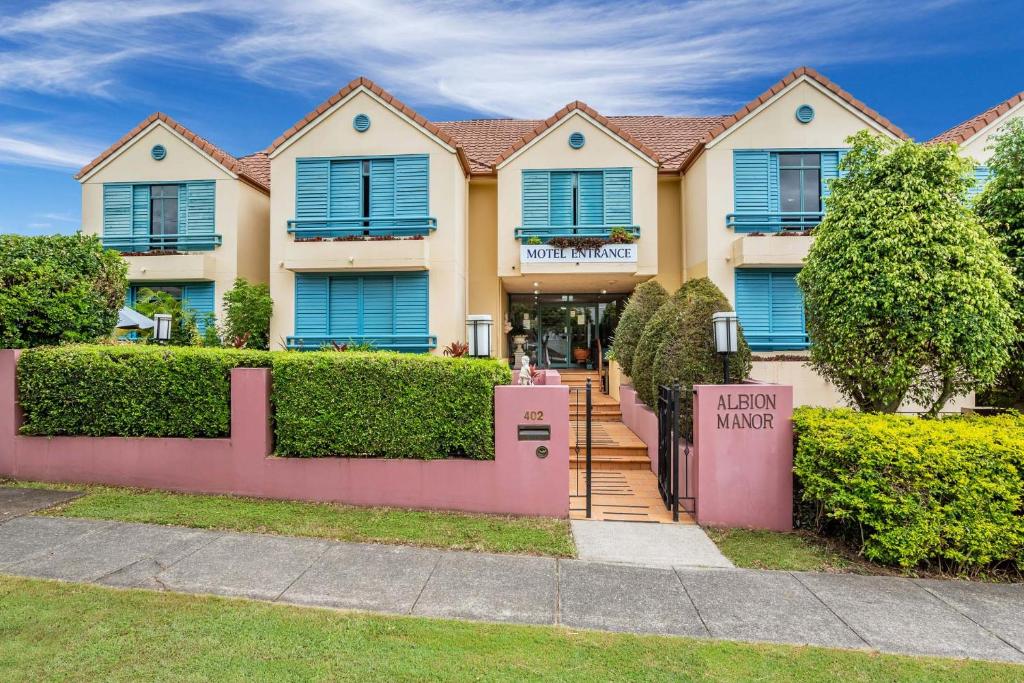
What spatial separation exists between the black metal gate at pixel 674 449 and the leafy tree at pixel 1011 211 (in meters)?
4.34

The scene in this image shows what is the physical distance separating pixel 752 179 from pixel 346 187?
33.9 ft

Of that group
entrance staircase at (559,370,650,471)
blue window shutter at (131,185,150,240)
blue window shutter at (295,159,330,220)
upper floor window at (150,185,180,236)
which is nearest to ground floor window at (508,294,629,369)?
entrance staircase at (559,370,650,471)

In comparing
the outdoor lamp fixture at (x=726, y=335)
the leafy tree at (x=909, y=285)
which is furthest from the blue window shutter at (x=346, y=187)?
the leafy tree at (x=909, y=285)

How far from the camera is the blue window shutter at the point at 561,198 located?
13.7 metres

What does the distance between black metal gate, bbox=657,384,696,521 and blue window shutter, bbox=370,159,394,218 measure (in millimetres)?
8859

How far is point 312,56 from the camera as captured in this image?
12898 mm

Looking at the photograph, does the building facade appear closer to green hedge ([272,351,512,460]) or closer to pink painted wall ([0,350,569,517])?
pink painted wall ([0,350,569,517])

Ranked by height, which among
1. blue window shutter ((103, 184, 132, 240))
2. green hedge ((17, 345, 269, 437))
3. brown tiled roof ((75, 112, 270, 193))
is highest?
brown tiled roof ((75, 112, 270, 193))

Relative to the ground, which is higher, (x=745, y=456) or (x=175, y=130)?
(x=175, y=130)

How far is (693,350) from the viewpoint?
25.1 feet

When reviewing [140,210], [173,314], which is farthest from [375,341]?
[140,210]

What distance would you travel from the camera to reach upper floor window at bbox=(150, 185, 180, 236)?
14094mm

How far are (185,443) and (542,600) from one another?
5476mm

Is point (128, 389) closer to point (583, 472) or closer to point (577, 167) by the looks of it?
point (583, 472)
